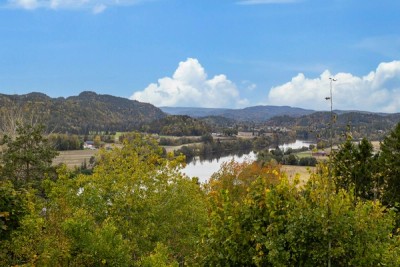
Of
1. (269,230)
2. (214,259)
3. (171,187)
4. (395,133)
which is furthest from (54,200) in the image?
(395,133)

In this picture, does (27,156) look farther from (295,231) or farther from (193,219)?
(295,231)

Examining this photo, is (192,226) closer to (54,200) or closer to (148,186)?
(148,186)

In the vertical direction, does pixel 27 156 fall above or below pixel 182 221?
above

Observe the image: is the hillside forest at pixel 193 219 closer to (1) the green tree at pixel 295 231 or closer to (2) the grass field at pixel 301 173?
(1) the green tree at pixel 295 231

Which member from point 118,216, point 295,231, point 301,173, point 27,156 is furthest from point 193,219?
point 301,173

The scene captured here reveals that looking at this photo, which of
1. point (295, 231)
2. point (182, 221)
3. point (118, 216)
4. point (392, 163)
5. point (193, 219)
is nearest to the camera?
point (295, 231)

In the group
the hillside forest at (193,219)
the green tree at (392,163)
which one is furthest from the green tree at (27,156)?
the green tree at (392,163)

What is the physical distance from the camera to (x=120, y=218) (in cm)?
1398

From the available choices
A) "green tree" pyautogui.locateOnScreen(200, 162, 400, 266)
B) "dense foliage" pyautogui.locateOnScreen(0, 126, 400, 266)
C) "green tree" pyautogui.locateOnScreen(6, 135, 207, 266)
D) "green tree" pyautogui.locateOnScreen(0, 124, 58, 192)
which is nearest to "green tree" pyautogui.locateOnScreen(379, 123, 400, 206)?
"dense foliage" pyautogui.locateOnScreen(0, 126, 400, 266)

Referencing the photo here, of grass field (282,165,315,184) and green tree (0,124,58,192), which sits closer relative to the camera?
grass field (282,165,315,184)

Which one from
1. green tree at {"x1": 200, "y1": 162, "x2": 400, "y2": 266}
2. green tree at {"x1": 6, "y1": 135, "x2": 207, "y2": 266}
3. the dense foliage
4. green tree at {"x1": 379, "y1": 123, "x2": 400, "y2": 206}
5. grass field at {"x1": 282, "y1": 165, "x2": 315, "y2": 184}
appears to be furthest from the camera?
green tree at {"x1": 379, "y1": 123, "x2": 400, "y2": 206}

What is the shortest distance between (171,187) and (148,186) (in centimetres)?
93

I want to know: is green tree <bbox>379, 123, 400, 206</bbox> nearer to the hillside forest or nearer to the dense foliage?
the hillside forest

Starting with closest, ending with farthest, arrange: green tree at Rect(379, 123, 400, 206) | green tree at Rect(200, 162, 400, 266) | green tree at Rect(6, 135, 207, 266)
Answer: green tree at Rect(200, 162, 400, 266), green tree at Rect(6, 135, 207, 266), green tree at Rect(379, 123, 400, 206)
